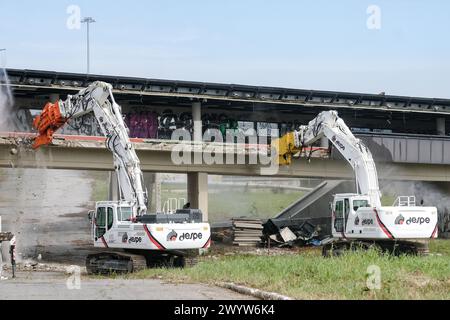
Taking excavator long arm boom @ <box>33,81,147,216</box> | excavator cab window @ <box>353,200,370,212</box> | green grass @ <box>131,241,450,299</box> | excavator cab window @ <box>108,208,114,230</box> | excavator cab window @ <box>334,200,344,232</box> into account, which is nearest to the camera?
green grass @ <box>131,241,450,299</box>

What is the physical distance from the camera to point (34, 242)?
45844 mm

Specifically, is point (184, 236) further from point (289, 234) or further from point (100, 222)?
point (289, 234)

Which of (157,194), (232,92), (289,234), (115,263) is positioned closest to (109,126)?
(115,263)

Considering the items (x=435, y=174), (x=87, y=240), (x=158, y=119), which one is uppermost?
(x=158, y=119)

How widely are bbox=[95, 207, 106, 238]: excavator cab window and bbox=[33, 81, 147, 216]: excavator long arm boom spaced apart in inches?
36.1

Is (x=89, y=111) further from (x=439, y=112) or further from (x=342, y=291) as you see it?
(x=439, y=112)

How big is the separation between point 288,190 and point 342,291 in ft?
193

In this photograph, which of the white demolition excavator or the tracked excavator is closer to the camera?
the white demolition excavator

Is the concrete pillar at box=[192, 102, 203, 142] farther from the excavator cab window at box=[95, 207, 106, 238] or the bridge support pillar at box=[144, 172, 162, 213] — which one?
the excavator cab window at box=[95, 207, 106, 238]

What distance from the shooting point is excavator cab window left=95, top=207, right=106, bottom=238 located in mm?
27802

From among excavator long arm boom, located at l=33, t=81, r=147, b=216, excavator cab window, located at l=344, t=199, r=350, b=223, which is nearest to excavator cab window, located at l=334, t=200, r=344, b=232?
excavator cab window, located at l=344, t=199, r=350, b=223

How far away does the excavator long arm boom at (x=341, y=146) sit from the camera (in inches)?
1210
